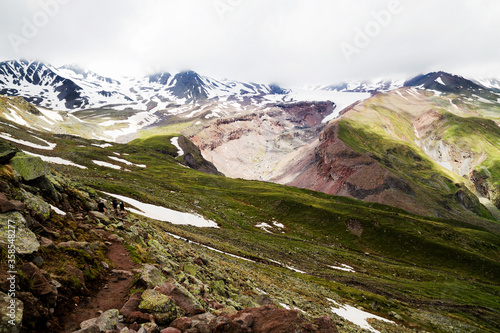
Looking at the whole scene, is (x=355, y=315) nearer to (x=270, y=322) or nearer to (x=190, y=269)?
(x=190, y=269)

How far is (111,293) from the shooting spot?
11.5 metres

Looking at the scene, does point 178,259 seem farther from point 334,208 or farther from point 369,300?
point 334,208

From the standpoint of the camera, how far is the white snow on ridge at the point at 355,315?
103ft

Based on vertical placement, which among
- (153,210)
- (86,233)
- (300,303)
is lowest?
(153,210)

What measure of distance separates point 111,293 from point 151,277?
1.75 metres

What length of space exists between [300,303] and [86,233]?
20.8 meters

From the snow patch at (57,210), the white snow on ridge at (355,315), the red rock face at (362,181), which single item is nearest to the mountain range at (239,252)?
the snow patch at (57,210)

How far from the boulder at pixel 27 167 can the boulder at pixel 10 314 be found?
11017mm

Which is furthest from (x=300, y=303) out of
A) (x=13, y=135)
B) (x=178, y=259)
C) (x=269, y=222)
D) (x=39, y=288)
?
(x=13, y=135)

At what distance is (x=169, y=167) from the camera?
146 meters

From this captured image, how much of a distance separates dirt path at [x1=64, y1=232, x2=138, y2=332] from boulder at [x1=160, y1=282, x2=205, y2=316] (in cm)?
175

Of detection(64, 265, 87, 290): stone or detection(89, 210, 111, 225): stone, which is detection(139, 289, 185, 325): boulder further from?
detection(89, 210, 111, 225): stone

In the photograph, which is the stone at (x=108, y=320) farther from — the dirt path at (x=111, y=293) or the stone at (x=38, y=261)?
the stone at (x=38, y=261)

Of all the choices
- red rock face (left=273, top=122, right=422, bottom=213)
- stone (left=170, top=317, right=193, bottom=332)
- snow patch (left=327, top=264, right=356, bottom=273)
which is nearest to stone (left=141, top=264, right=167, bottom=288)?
stone (left=170, top=317, right=193, bottom=332)
